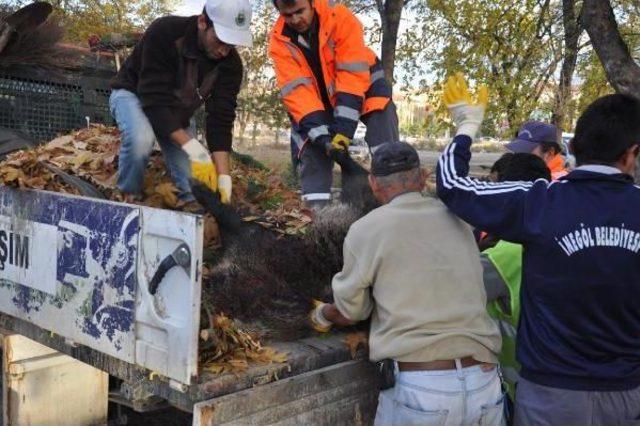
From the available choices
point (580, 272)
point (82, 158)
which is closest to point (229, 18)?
point (82, 158)

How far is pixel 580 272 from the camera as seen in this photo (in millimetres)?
2305

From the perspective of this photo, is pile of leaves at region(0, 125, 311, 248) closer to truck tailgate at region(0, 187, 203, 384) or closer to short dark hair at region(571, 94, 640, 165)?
truck tailgate at region(0, 187, 203, 384)

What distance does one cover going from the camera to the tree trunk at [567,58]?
1034cm

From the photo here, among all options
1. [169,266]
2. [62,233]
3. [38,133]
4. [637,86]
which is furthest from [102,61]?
[637,86]

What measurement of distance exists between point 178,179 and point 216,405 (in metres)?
2.12

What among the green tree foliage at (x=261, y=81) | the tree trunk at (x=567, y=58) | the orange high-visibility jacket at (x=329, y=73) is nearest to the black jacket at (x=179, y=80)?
the orange high-visibility jacket at (x=329, y=73)

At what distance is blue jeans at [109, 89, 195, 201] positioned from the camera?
3914mm

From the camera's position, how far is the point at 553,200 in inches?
93.9

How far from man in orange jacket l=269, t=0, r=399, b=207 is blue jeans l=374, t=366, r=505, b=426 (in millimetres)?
1789

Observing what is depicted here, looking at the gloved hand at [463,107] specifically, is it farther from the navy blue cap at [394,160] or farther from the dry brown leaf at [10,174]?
the dry brown leaf at [10,174]

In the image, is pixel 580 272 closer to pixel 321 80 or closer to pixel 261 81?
pixel 321 80

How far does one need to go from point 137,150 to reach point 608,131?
255 centimetres

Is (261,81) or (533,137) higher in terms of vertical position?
(261,81)

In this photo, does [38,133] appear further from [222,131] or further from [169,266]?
[169,266]
